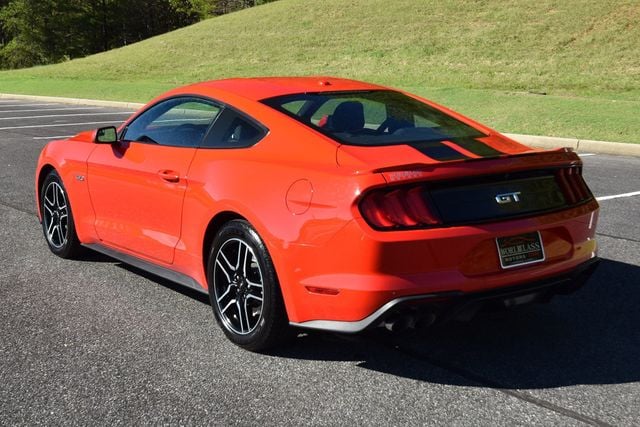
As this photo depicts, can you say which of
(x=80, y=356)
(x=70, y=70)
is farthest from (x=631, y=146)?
(x=70, y=70)

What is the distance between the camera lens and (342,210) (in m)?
3.28

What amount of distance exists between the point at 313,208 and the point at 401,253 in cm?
49

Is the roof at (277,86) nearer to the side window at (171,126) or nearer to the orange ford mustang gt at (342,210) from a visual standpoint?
the orange ford mustang gt at (342,210)

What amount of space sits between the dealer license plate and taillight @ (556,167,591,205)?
411mm

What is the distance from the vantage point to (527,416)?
3.07 m

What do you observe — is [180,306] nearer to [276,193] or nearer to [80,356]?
[80,356]

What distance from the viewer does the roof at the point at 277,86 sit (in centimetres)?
429

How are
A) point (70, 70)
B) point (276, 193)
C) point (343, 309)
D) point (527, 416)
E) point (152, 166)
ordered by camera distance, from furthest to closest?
1. point (70, 70)
2. point (152, 166)
3. point (276, 193)
4. point (343, 309)
5. point (527, 416)

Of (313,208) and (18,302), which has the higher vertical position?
(313,208)

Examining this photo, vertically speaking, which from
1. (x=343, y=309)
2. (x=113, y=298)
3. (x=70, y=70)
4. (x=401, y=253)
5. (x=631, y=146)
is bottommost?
(x=70, y=70)

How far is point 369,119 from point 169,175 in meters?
1.25

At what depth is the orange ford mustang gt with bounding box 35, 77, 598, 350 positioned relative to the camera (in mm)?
3277

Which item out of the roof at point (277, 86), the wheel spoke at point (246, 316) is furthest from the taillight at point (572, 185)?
the wheel spoke at point (246, 316)

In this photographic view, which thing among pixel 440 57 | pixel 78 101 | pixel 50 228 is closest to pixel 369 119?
pixel 50 228
